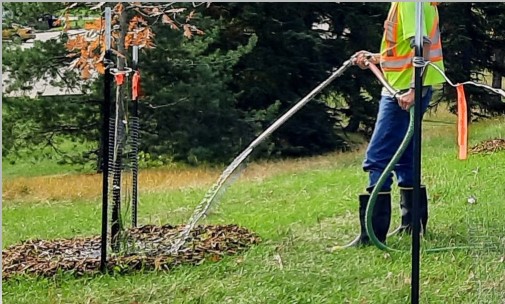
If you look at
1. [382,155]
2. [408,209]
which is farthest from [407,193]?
[382,155]

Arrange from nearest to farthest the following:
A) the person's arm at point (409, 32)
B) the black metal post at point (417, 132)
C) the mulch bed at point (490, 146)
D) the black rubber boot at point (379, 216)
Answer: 1. the black metal post at point (417, 132)
2. the person's arm at point (409, 32)
3. the black rubber boot at point (379, 216)
4. the mulch bed at point (490, 146)

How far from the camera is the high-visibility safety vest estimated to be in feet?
10.2

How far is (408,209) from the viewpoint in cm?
331

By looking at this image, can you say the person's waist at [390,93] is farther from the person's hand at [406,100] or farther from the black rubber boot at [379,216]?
the black rubber boot at [379,216]

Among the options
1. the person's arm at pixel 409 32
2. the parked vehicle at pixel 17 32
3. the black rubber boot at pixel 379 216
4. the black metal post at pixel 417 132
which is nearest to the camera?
the black metal post at pixel 417 132

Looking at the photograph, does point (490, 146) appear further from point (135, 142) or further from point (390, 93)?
point (135, 142)

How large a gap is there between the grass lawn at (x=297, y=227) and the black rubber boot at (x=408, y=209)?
1.3 inches

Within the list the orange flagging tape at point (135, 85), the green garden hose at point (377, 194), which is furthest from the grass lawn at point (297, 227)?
the orange flagging tape at point (135, 85)

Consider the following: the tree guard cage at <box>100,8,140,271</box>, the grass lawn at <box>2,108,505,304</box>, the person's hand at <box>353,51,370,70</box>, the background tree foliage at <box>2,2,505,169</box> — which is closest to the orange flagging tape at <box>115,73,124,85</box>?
the tree guard cage at <box>100,8,140,271</box>

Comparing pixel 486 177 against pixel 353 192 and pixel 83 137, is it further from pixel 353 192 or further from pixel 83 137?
pixel 83 137

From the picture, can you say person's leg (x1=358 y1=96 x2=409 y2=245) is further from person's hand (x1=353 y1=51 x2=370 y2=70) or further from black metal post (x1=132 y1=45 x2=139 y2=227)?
black metal post (x1=132 y1=45 x2=139 y2=227)

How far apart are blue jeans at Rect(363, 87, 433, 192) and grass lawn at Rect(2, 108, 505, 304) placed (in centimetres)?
7

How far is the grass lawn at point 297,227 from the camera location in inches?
125

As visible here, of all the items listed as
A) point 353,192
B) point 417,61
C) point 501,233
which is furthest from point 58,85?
point 501,233
